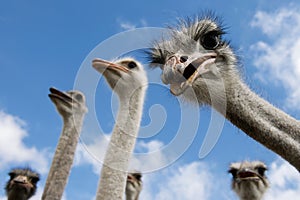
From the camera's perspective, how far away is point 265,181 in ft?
20.0

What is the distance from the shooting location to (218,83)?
11.1 feet

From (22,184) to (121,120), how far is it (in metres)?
1.67

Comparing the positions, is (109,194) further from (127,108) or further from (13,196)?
(13,196)

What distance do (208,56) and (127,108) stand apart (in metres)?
3.48

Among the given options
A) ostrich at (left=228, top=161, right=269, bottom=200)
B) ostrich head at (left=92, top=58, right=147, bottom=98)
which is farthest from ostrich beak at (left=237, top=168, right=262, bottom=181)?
ostrich head at (left=92, top=58, right=147, bottom=98)

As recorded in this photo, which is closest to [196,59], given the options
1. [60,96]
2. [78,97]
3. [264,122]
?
[264,122]

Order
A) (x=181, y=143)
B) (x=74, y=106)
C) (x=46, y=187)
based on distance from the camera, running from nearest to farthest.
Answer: (x=181, y=143)
(x=46, y=187)
(x=74, y=106)

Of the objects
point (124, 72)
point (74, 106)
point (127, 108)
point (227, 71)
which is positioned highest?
point (74, 106)

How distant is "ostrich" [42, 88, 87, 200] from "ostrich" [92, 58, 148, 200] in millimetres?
937

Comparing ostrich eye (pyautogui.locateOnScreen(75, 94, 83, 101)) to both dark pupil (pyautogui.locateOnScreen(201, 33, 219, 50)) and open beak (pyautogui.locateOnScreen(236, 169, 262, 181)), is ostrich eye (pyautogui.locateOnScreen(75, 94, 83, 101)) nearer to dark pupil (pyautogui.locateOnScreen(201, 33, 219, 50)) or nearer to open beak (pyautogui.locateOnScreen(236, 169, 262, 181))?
open beak (pyautogui.locateOnScreen(236, 169, 262, 181))

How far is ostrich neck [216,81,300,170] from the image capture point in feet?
10.3

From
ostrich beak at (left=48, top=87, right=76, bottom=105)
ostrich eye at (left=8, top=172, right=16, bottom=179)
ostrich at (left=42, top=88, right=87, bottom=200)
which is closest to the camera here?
ostrich at (left=42, top=88, right=87, bottom=200)

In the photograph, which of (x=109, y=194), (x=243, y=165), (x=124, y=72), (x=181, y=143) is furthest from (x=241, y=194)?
(x=181, y=143)

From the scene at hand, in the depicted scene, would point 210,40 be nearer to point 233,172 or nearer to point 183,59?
point 183,59
